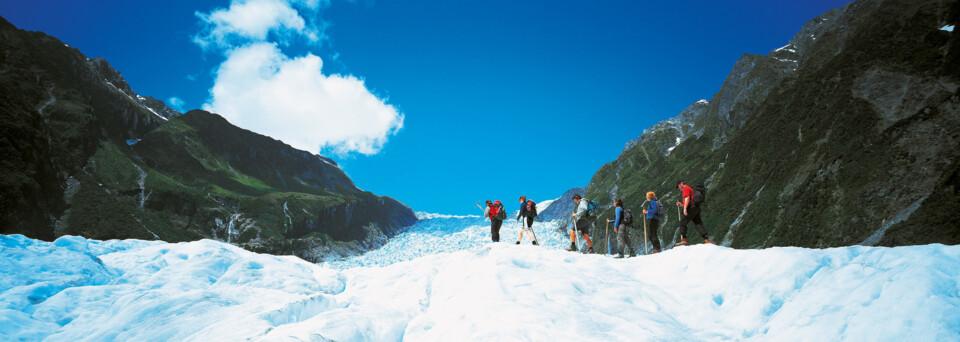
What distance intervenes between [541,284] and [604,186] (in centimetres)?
16537

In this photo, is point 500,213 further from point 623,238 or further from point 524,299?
point 524,299

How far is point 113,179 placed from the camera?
122938 mm

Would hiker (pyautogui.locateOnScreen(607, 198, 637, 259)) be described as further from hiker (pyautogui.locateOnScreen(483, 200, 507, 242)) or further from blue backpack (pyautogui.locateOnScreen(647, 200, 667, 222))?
hiker (pyautogui.locateOnScreen(483, 200, 507, 242))

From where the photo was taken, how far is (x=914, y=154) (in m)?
28.8

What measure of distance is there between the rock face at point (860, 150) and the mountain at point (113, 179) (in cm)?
11658

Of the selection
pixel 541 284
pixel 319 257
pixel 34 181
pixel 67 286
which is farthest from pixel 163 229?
pixel 541 284

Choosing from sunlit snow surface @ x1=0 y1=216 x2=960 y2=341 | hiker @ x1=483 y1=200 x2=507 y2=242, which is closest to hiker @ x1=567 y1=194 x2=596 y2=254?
hiker @ x1=483 y1=200 x2=507 y2=242

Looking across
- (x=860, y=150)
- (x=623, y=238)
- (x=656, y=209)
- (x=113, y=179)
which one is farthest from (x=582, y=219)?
(x=113, y=179)

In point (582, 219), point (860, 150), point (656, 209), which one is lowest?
point (656, 209)

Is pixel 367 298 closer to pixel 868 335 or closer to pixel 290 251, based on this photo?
pixel 868 335

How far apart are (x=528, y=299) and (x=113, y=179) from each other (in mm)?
163787

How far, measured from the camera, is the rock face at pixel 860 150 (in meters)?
27.2

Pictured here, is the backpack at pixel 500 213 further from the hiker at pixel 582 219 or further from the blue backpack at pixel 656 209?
the blue backpack at pixel 656 209

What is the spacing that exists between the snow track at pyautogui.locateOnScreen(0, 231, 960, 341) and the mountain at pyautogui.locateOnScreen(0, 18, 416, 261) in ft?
299
